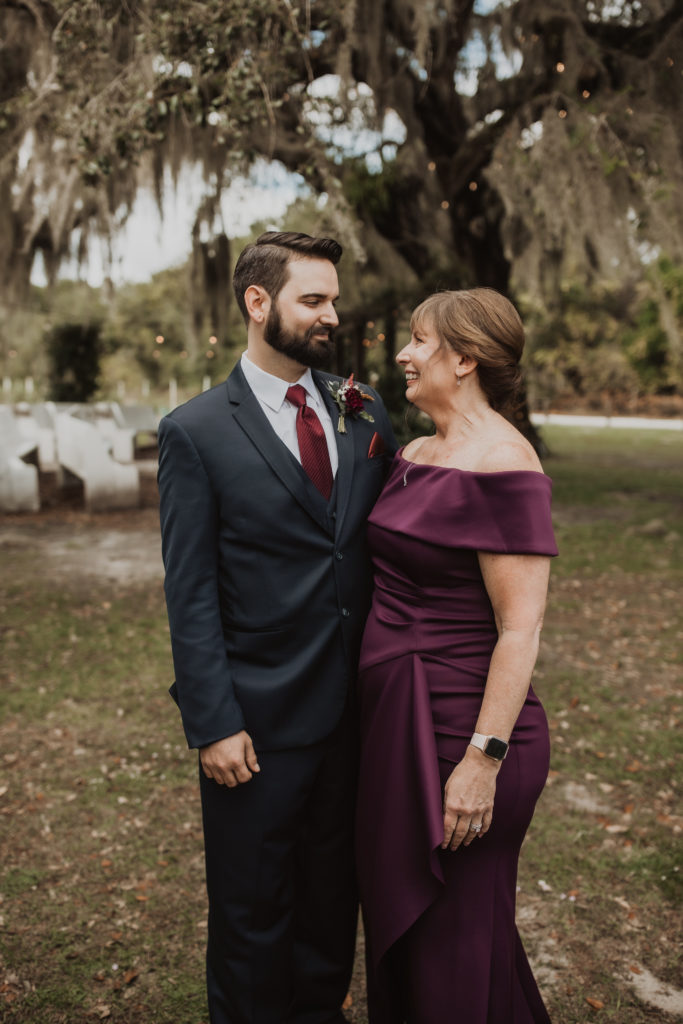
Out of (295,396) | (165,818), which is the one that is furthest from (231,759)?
(165,818)

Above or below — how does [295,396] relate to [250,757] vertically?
above

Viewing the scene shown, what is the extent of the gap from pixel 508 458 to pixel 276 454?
0.58 m

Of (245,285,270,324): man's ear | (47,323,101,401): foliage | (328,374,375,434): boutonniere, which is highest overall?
(47,323,101,401): foliage

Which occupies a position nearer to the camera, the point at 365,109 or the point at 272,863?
the point at 272,863

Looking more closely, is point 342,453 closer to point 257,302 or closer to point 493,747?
point 257,302

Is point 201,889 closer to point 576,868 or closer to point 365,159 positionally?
point 576,868

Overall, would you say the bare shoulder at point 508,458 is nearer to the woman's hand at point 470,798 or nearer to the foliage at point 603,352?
the woman's hand at point 470,798

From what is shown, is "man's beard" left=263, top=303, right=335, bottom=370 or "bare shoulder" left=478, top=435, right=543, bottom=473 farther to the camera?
"man's beard" left=263, top=303, right=335, bottom=370

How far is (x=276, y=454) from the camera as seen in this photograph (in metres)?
1.98

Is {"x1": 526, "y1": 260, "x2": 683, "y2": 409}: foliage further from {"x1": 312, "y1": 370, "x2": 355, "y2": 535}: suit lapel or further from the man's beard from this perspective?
the man's beard

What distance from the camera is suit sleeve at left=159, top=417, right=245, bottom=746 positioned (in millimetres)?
1931

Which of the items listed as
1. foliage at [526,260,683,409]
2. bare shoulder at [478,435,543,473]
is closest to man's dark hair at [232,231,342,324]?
bare shoulder at [478,435,543,473]

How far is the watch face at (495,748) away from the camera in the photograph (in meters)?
1.75

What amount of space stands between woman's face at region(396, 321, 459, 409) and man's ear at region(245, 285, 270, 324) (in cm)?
37
